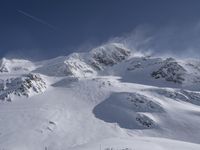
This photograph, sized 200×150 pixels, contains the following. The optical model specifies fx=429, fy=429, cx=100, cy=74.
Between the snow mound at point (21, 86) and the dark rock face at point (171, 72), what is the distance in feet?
177

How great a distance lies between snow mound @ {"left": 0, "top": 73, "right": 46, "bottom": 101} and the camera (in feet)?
475

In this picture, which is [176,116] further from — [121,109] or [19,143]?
[19,143]

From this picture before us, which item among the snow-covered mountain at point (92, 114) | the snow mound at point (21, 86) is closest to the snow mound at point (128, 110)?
the snow-covered mountain at point (92, 114)

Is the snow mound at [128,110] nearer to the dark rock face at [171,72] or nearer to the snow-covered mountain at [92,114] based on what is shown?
the snow-covered mountain at [92,114]

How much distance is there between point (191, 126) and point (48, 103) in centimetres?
4499

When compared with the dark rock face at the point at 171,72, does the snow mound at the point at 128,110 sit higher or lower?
lower

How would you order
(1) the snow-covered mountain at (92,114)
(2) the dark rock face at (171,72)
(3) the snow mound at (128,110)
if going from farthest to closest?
(2) the dark rock face at (171,72) → (3) the snow mound at (128,110) → (1) the snow-covered mountain at (92,114)

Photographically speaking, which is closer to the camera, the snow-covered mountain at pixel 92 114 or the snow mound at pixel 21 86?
the snow-covered mountain at pixel 92 114

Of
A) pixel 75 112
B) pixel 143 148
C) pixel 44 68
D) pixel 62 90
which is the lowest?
pixel 143 148

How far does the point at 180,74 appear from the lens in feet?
609

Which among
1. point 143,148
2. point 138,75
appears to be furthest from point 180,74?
point 143,148

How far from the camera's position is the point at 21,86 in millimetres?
150250

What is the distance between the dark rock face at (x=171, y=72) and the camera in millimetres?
182988

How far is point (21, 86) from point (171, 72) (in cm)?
7039
